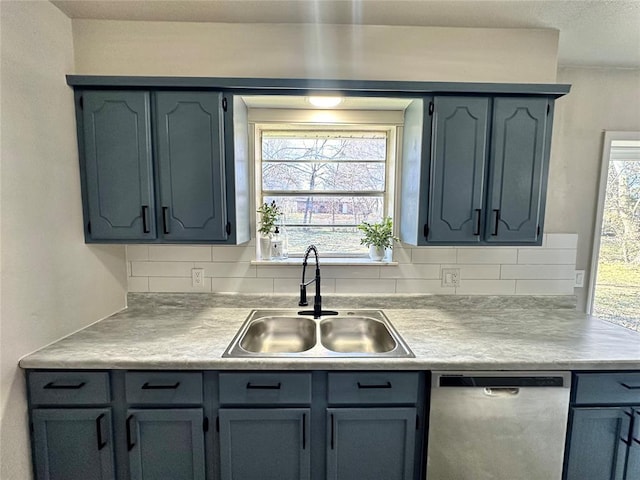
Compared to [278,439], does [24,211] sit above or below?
above

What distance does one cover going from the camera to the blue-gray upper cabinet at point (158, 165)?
1512 mm

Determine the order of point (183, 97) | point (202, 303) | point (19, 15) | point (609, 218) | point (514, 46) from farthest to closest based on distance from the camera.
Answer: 1. point (609, 218)
2. point (202, 303)
3. point (514, 46)
4. point (183, 97)
5. point (19, 15)

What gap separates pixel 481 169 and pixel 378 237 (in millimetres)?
685

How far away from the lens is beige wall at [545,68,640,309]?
→ 1.97 m

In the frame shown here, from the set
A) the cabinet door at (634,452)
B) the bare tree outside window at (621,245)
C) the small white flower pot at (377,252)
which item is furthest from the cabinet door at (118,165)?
the bare tree outside window at (621,245)

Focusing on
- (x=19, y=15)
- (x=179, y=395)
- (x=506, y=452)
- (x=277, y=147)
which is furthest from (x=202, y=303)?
(x=506, y=452)

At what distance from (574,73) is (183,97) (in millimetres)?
2409

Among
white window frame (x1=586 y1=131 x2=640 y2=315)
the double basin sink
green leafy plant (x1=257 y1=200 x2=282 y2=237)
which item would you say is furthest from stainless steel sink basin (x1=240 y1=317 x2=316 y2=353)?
white window frame (x1=586 y1=131 x2=640 y2=315)

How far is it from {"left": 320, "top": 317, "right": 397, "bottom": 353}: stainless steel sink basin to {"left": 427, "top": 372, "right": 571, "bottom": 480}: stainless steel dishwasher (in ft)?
1.61

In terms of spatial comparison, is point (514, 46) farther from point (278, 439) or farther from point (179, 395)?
point (179, 395)

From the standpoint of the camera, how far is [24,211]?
4.19 feet

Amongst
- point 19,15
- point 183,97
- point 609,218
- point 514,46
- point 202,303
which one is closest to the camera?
point 19,15

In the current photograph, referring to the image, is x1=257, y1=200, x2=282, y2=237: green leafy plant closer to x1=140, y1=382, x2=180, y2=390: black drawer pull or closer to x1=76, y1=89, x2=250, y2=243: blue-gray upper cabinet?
x1=76, y1=89, x2=250, y2=243: blue-gray upper cabinet

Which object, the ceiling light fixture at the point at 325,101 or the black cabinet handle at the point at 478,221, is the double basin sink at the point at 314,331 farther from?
the ceiling light fixture at the point at 325,101
